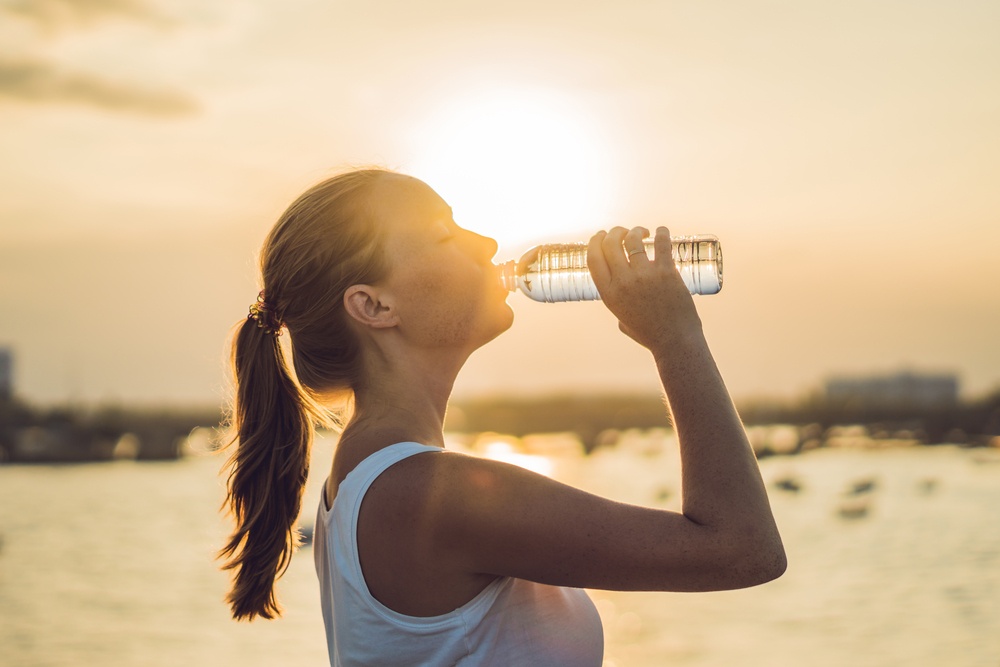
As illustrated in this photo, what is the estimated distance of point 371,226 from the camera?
6.94 feet

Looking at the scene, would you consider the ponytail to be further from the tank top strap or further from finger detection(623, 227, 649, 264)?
finger detection(623, 227, 649, 264)

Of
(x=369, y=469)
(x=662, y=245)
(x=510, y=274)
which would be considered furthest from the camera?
(x=510, y=274)

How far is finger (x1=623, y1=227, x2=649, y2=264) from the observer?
6.09 ft

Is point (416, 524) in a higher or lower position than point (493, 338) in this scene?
lower

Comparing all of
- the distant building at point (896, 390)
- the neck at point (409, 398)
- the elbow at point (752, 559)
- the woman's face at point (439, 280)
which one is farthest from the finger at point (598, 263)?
Result: the distant building at point (896, 390)

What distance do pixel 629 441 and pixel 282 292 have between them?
95.7m

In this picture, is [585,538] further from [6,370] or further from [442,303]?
[6,370]

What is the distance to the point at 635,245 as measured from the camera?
A: 1.87 m

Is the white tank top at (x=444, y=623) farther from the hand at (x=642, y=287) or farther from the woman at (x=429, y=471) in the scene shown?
the hand at (x=642, y=287)

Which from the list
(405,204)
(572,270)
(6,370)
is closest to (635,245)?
(405,204)

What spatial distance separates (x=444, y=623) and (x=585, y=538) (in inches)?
12.2

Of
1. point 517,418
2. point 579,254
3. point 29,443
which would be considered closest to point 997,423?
point 517,418

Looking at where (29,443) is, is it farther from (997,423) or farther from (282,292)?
(997,423)

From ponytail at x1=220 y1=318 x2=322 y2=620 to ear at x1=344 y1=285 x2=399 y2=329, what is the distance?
0.31 m
